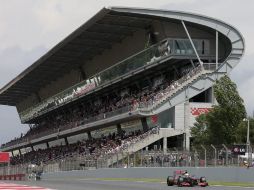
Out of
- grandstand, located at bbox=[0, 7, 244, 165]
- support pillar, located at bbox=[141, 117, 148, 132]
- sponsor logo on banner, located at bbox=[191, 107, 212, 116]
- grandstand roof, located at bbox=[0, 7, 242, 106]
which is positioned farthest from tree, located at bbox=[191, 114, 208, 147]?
grandstand roof, located at bbox=[0, 7, 242, 106]

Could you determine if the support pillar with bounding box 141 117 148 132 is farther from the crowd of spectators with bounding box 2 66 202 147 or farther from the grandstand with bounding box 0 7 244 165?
the crowd of spectators with bounding box 2 66 202 147

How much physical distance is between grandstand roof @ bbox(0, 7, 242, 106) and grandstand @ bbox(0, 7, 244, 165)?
0.27 feet

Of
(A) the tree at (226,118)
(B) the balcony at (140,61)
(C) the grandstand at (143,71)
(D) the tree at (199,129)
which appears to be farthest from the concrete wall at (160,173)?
(B) the balcony at (140,61)

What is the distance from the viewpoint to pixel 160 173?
3919 cm

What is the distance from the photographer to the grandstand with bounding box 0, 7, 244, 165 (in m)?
50.1

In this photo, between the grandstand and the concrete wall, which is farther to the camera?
the grandstand

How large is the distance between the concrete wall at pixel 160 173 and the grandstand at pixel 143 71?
7.19 ft

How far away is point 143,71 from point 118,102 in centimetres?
604

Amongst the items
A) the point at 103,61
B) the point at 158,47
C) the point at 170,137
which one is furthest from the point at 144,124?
the point at 103,61

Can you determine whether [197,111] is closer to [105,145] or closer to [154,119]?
[154,119]

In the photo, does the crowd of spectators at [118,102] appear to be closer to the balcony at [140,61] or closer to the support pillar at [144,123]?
the support pillar at [144,123]

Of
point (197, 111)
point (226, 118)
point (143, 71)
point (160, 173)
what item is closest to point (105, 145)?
point (143, 71)

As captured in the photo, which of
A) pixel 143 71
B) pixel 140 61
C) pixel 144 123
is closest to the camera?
pixel 144 123

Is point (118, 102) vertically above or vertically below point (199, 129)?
above
